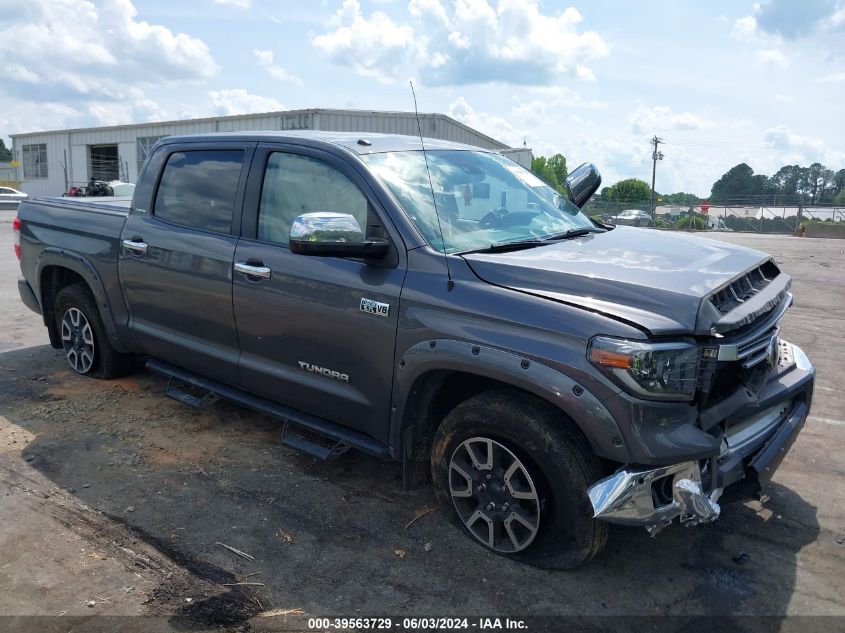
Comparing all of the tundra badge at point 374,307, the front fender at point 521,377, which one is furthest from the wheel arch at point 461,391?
the tundra badge at point 374,307

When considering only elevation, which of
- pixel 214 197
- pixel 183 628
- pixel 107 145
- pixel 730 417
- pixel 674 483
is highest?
pixel 107 145

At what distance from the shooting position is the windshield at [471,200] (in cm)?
349

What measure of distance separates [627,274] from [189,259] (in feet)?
8.81

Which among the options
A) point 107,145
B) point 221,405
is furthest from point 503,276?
point 107,145

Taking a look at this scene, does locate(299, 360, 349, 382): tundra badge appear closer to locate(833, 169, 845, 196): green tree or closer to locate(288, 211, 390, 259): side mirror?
locate(288, 211, 390, 259): side mirror

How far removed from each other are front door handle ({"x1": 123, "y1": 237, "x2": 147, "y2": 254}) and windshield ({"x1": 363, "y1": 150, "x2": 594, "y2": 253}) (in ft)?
6.24

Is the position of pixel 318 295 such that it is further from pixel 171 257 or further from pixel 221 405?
pixel 221 405

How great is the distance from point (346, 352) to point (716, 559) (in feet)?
6.69

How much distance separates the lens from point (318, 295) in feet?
11.8

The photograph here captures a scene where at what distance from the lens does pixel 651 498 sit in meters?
2.71

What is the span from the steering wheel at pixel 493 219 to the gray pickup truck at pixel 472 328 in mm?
22

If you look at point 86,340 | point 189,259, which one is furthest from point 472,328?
point 86,340

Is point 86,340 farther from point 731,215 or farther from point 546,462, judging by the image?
point 731,215

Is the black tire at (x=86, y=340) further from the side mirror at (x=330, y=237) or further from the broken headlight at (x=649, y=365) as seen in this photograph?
the broken headlight at (x=649, y=365)
